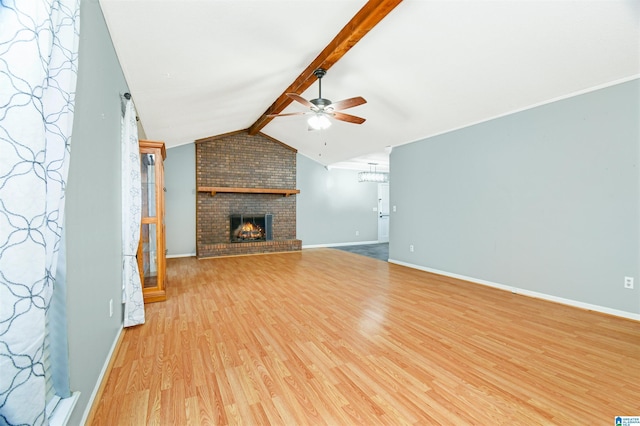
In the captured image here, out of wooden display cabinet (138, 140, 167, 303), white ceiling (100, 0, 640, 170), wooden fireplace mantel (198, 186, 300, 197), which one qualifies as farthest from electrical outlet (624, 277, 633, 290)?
wooden fireplace mantel (198, 186, 300, 197)

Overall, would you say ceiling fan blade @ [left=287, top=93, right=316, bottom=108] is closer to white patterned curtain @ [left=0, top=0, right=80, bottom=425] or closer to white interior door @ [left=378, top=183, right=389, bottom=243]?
white patterned curtain @ [left=0, top=0, right=80, bottom=425]

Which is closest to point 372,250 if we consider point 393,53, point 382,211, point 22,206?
point 382,211

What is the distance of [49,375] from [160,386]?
2.46ft

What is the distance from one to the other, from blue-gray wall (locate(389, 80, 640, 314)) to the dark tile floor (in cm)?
158

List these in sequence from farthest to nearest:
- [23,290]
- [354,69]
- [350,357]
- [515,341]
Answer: [354,69] → [515,341] → [350,357] → [23,290]

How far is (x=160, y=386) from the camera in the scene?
1.74 metres

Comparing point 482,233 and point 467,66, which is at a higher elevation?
point 467,66

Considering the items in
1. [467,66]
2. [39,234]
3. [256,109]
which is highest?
[256,109]

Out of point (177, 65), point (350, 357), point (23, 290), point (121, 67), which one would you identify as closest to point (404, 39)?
point (177, 65)

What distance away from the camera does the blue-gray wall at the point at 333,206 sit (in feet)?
25.4

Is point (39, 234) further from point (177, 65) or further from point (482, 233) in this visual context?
point (482, 233)

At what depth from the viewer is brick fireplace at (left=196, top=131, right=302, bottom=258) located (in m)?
6.50

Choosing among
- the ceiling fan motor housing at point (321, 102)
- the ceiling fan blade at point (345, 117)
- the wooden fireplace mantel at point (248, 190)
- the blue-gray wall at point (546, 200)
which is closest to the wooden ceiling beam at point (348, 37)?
the ceiling fan motor housing at point (321, 102)

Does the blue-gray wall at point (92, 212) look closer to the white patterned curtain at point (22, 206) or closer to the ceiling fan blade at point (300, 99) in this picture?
the white patterned curtain at point (22, 206)
